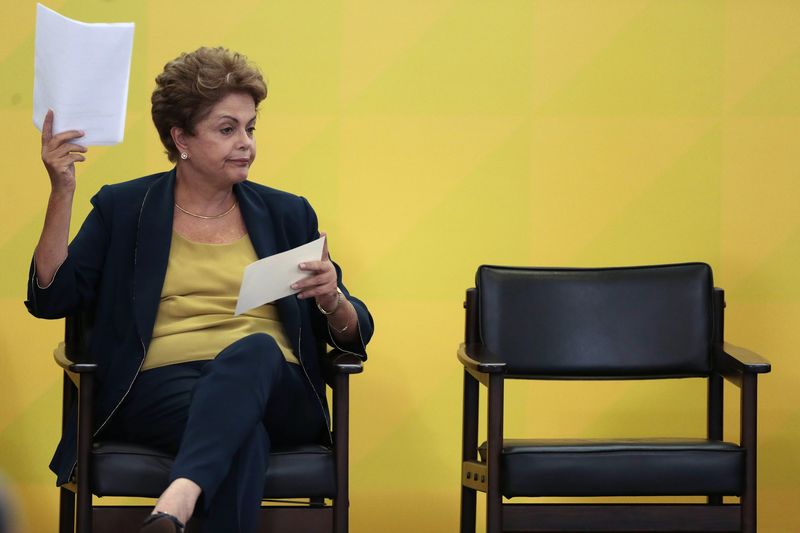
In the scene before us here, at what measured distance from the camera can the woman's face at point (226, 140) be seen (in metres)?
2.50

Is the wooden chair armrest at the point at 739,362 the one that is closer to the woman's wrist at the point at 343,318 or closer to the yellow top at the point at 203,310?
the woman's wrist at the point at 343,318

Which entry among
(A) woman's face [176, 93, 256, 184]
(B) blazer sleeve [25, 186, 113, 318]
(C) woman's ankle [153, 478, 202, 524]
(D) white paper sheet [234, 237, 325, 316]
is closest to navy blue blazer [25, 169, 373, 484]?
(B) blazer sleeve [25, 186, 113, 318]

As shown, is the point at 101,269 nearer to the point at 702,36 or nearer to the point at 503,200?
the point at 503,200

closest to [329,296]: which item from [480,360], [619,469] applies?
[480,360]

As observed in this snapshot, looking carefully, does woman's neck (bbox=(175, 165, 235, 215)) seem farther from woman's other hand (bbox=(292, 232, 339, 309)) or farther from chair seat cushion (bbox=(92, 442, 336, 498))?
chair seat cushion (bbox=(92, 442, 336, 498))

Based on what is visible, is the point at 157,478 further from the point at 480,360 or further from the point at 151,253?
the point at 480,360

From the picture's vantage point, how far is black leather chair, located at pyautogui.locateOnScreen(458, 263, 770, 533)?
238cm

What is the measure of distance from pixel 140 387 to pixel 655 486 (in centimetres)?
119

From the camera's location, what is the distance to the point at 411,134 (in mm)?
3281

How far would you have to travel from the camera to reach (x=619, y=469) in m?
2.38

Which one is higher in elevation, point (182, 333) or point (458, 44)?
point (458, 44)

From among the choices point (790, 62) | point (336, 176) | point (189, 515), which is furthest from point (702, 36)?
point (189, 515)

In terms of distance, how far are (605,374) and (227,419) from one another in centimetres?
121

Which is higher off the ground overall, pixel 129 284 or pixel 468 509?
pixel 129 284
